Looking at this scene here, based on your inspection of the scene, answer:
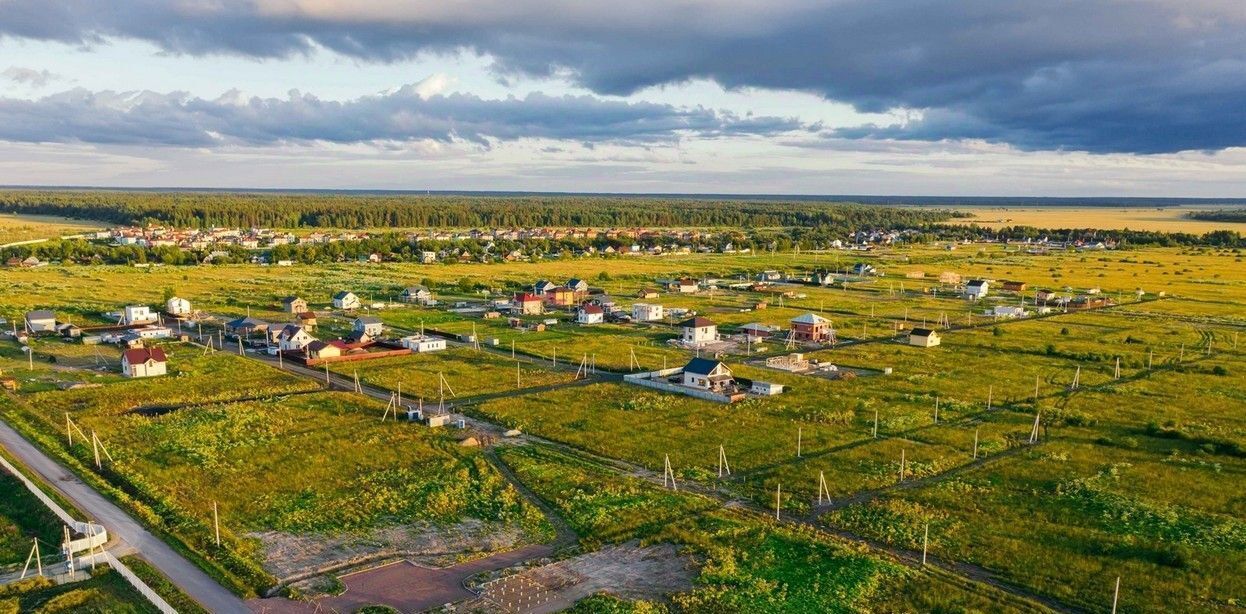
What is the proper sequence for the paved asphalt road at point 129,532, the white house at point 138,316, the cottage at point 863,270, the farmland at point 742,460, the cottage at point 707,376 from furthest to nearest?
1. the cottage at point 863,270
2. the white house at point 138,316
3. the cottage at point 707,376
4. the farmland at point 742,460
5. the paved asphalt road at point 129,532

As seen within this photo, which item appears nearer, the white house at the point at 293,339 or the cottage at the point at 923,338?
the white house at the point at 293,339

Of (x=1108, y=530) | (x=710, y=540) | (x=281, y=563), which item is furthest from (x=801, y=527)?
(x=281, y=563)

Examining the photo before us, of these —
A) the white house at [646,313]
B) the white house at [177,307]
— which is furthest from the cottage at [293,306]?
the white house at [646,313]

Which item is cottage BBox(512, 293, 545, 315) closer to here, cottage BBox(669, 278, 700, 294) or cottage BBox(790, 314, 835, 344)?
cottage BBox(669, 278, 700, 294)

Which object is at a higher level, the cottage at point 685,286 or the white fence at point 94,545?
the cottage at point 685,286

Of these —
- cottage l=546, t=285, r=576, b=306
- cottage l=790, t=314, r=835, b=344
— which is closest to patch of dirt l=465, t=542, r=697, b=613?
cottage l=790, t=314, r=835, b=344

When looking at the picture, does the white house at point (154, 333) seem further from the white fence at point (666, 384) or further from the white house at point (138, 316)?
the white fence at point (666, 384)

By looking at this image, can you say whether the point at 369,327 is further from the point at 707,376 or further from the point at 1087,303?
the point at 1087,303
